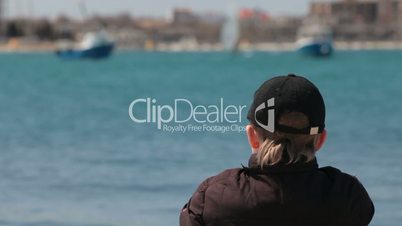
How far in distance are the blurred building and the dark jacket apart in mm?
187941

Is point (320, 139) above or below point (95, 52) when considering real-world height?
above

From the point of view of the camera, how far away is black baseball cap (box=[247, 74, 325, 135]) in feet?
9.59

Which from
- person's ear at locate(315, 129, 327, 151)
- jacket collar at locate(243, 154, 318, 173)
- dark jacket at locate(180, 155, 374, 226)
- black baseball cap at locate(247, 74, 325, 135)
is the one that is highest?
black baseball cap at locate(247, 74, 325, 135)

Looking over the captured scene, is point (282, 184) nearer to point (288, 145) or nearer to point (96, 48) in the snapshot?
point (288, 145)

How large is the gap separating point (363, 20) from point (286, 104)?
19601cm

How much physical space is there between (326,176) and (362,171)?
36.6ft

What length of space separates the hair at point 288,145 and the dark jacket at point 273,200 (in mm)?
18

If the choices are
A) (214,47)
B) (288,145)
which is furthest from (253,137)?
(214,47)

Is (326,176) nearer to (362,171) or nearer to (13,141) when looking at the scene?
(362,171)

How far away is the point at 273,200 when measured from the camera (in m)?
2.95

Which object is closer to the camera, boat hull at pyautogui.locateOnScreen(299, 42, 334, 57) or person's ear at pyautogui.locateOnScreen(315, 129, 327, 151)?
person's ear at pyautogui.locateOnScreen(315, 129, 327, 151)

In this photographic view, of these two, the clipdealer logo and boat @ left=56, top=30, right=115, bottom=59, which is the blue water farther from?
boat @ left=56, top=30, right=115, bottom=59

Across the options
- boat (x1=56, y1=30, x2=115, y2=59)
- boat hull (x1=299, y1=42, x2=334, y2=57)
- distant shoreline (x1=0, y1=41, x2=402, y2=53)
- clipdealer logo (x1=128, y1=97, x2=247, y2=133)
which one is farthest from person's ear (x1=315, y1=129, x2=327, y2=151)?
distant shoreline (x1=0, y1=41, x2=402, y2=53)

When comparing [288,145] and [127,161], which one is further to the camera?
[127,161]
